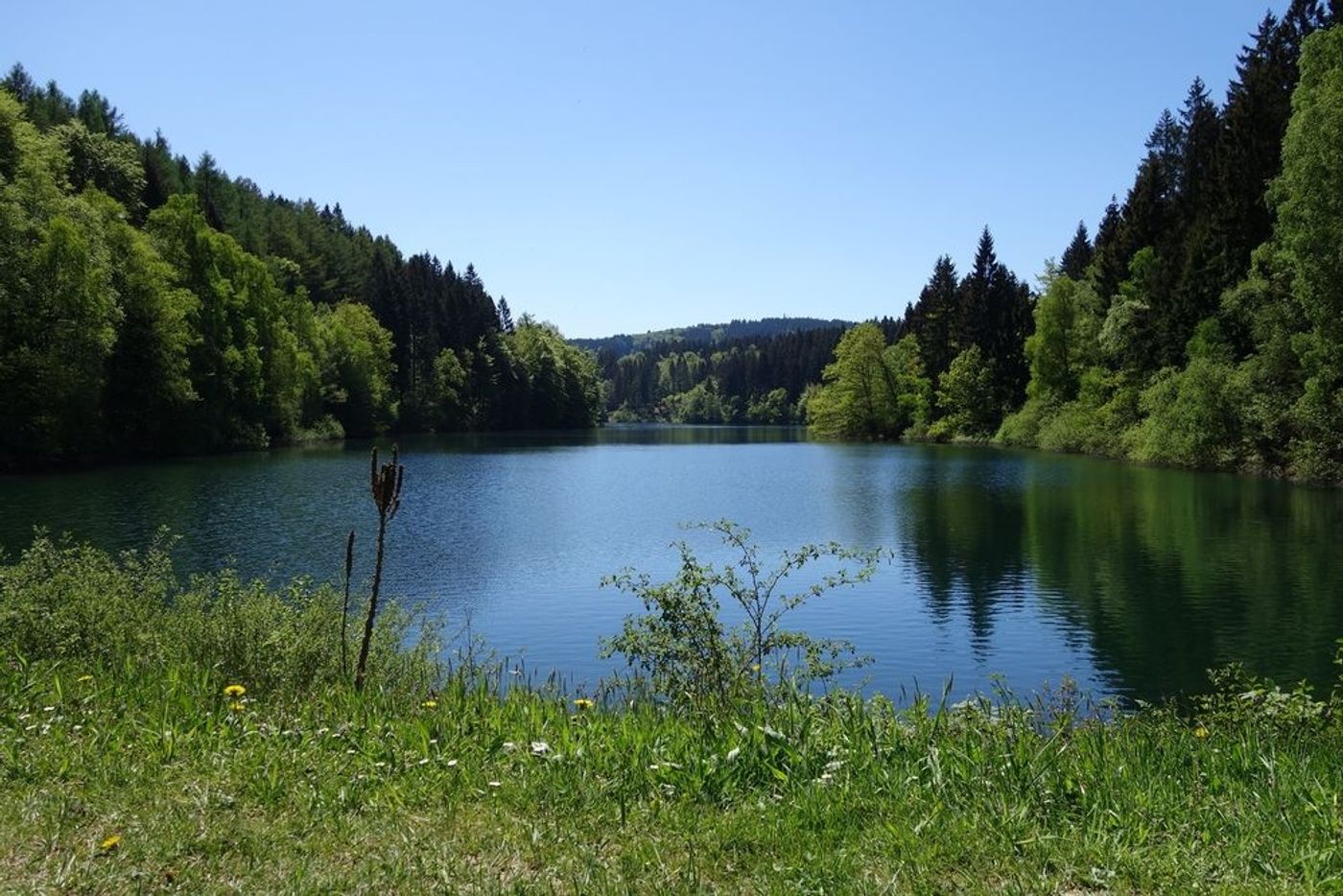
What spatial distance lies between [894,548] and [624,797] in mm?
23200

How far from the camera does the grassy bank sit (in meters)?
4.33

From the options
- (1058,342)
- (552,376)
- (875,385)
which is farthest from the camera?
(552,376)

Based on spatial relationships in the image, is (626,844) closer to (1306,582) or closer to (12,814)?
(12,814)

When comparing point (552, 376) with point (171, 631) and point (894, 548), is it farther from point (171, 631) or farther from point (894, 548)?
point (171, 631)

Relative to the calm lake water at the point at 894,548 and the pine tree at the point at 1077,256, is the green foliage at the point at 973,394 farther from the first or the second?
the calm lake water at the point at 894,548

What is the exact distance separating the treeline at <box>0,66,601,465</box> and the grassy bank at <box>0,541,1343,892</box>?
4458 cm

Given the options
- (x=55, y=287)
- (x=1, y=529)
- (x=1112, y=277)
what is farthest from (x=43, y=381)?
(x=1112, y=277)

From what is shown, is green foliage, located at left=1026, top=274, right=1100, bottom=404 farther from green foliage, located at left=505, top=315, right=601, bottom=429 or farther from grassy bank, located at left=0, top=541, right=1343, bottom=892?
green foliage, located at left=505, top=315, right=601, bottom=429

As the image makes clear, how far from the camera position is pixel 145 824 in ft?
15.7

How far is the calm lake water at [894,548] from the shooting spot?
52.9 ft

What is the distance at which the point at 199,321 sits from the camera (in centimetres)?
6297

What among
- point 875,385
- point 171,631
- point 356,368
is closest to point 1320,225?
point 171,631

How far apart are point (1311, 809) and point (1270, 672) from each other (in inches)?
442

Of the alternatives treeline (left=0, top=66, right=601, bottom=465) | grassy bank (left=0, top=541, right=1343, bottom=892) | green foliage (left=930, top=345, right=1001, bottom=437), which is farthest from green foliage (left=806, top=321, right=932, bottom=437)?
grassy bank (left=0, top=541, right=1343, bottom=892)
